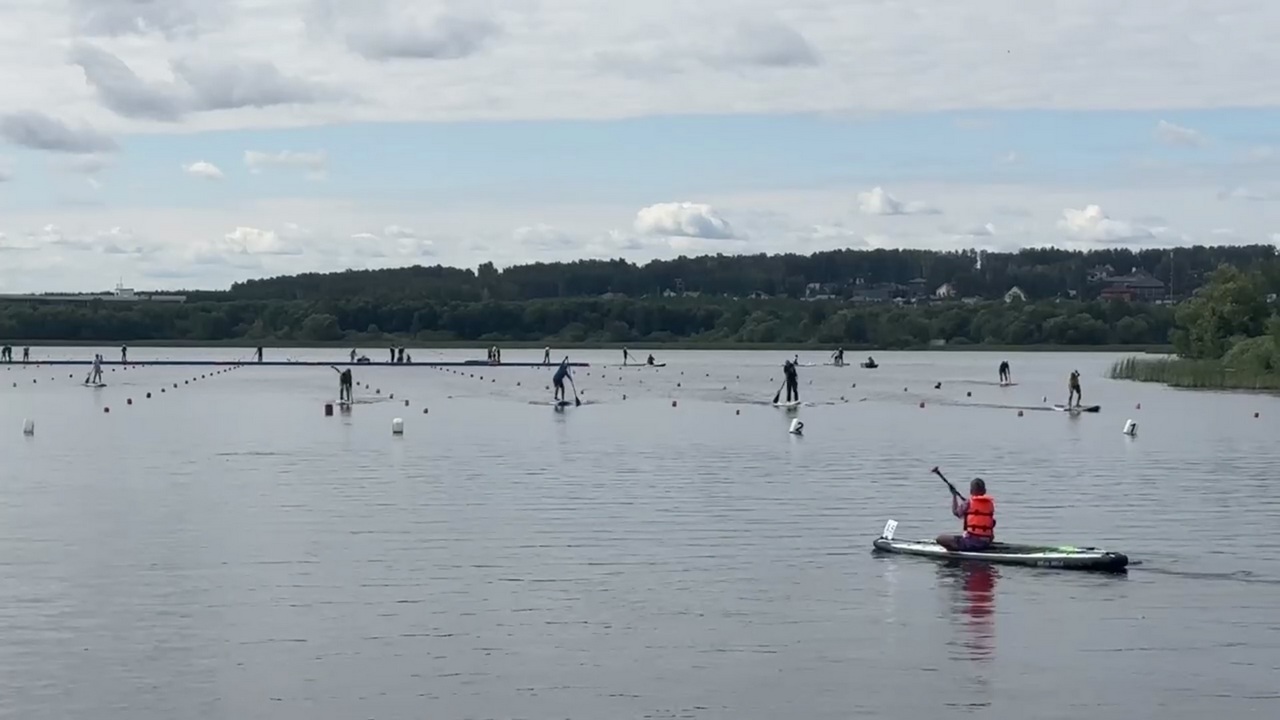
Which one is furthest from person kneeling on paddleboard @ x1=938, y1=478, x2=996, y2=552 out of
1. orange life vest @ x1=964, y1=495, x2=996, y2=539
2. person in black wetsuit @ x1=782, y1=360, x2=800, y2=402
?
person in black wetsuit @ x1=782, y1=360, x2=800, y2=402

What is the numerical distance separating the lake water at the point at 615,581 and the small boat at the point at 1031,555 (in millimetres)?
289

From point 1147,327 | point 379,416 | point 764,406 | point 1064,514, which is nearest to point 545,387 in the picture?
point 764,406

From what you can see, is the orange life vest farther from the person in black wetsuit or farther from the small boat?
the person in black wetsuit

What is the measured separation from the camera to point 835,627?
2020 cm

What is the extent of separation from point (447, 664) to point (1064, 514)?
15067 millimetres

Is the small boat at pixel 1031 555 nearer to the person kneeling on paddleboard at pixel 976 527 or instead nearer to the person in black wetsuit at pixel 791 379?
the person kneeling on paddleboard at pixel 976 527

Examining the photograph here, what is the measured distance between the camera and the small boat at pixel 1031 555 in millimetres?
23703

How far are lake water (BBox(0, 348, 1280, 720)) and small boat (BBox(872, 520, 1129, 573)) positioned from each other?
29cm

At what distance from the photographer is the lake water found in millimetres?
17172

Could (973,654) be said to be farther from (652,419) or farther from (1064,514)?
(652,419)

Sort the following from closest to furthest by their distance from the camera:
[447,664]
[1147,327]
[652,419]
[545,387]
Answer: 1. [447,664]
2. [652,419]
3. [545,387]
4. [1147,327]

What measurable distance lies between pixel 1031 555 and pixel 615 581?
4967 mm

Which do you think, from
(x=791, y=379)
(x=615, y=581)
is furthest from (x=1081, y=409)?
(x=615, y=581)

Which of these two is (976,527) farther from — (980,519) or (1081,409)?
(1081,409)
